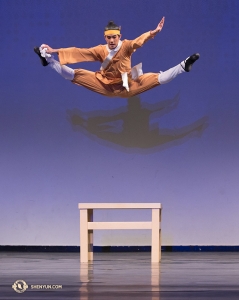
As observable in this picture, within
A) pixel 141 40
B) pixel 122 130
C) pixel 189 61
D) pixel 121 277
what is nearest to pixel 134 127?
pixel 122 130

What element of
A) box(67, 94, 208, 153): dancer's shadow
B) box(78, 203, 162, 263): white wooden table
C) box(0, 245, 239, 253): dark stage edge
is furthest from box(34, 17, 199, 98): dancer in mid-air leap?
box(0, 245, 239, 253): dark stage edge

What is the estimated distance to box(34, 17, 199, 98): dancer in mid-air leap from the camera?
15.1 feet

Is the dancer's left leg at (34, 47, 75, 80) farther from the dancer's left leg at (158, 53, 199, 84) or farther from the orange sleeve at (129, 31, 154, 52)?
the dancer's left leg at (158, 53, 199, 84)

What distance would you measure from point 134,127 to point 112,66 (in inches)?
36.0

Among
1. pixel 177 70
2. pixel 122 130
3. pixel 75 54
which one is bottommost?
pixel 122 130

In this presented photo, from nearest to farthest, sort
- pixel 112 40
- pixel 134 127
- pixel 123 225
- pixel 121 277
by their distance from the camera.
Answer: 1. pixel 121 277
2. pixel 123 225
3. pixel 112 40
4. pixel 134 127

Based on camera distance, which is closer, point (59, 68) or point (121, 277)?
point (121, 277)

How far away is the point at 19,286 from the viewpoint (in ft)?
9.95

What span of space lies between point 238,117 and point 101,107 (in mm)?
1165

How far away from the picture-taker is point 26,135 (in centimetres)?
554

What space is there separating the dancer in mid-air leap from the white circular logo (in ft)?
6.23

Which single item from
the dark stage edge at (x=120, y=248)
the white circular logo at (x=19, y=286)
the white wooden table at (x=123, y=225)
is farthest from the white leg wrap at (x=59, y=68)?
the white circular logo at (x=19, y=286)

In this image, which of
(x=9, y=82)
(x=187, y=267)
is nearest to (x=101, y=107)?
(x=9, y=82)

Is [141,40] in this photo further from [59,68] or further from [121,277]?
[121,277]
